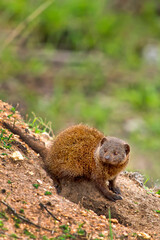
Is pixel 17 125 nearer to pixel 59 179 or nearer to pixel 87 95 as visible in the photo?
pixel 59 179

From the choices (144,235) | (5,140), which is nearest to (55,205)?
(144,235)

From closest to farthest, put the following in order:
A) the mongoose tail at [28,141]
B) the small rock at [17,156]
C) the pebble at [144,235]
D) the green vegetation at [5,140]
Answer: the pebble at [144,235] → the small rock at [17,156] → the green vegetation at [5,140] → the mongoose tail at [28,141]

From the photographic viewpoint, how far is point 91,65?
39.1 ft

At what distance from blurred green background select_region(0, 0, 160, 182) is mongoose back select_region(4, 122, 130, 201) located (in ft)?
14.0

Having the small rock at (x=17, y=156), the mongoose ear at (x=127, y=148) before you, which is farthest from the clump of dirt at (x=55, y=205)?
the mongoose ear at (x=127, y=148)

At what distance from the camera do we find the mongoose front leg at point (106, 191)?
4777mm

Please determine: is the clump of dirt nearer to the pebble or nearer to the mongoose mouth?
the pebble

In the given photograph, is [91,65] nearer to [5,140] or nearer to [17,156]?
[5,140]

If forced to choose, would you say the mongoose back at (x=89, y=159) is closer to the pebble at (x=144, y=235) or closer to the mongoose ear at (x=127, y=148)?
the mongoose ear at (x=127, y=148)

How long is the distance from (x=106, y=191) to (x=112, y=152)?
16.7 inches

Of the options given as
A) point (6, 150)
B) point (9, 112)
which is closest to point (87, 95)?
point (9, 112)

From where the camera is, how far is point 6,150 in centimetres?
454

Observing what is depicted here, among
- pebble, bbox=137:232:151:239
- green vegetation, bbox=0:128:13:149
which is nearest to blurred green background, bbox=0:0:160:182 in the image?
green vegetation, bbox=0:128:13:149

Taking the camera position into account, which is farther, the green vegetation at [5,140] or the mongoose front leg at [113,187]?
the mongoose front leg at [113,187]
